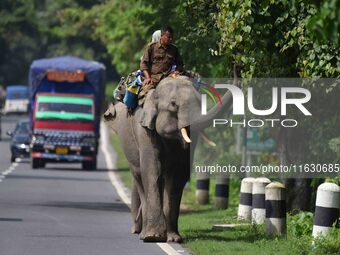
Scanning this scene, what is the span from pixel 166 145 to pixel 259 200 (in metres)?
2.62

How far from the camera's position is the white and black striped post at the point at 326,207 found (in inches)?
612

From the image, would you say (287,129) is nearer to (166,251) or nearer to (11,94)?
(166,251)

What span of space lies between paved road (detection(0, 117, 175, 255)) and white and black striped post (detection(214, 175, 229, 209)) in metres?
1.83

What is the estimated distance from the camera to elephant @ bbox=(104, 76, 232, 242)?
17453mm

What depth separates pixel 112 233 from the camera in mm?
19547

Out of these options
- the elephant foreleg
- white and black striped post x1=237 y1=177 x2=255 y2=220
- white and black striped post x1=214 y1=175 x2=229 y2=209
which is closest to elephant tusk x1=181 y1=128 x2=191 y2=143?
the elephant foreleg

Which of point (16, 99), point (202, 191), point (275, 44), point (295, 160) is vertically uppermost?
point (275, 44)

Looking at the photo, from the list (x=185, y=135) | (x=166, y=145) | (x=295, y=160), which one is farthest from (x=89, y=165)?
(x=185, y=135)

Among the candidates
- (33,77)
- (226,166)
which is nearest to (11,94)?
(33,77)

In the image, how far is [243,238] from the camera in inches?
722

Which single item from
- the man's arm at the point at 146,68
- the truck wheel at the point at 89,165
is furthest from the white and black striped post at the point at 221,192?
the truck wheel at the point at 89,165

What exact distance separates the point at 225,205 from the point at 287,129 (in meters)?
4.19

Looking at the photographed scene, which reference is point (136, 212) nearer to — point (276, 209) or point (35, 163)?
point (276, 209)

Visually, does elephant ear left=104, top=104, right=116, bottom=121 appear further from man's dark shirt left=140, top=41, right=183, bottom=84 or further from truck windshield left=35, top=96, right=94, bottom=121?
truck windshield left=35, top=96, right=94, bottom=121
